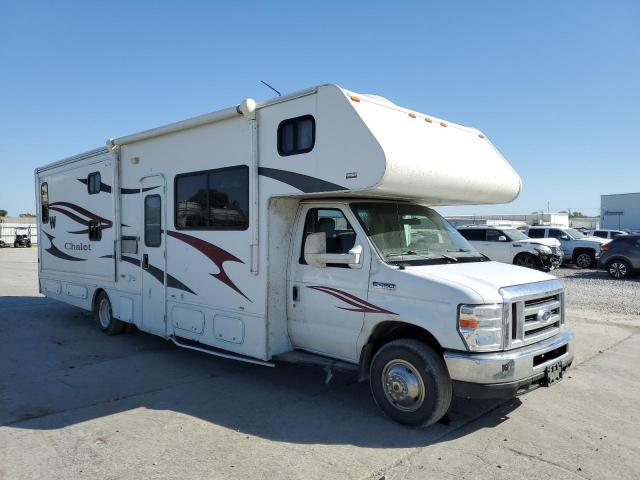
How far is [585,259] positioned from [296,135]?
64.7ft

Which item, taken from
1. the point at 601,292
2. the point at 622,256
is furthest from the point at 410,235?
the point at 622,256

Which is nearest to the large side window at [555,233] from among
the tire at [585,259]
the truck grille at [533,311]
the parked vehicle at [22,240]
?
the tire at [585,259]

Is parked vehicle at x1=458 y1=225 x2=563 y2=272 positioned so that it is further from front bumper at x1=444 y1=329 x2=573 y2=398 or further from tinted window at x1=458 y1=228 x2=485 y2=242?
front bumper at x1=444 y1=329 x2=573 y2=398

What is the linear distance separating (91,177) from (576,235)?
20.3 meters

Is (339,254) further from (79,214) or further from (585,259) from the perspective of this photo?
(585,259)

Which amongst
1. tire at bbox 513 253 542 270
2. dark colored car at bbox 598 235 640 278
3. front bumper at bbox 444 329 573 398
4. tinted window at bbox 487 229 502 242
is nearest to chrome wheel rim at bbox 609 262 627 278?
dark colored car at bbox 598 235 640 278

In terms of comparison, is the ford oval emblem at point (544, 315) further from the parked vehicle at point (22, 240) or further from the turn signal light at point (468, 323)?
the parked vehicle at point (22, 240)

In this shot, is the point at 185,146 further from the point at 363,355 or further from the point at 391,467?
the point at 391,467

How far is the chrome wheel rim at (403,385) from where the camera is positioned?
471 centimetres

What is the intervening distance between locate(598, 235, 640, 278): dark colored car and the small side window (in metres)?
16.4

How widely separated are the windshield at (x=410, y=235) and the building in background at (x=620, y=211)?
48641 millimetres

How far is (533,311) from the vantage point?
4777 millimetres

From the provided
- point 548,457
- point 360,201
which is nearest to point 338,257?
point 360,201

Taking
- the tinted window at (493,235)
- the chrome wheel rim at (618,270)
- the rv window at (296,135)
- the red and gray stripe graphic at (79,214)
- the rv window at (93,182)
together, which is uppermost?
the rv window at (296,135)
